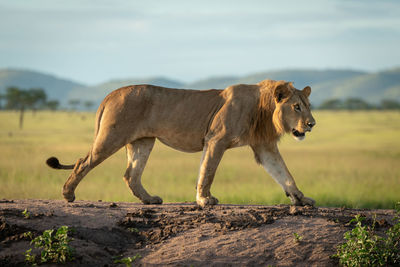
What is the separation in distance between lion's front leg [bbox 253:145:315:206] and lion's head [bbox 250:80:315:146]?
0.26m

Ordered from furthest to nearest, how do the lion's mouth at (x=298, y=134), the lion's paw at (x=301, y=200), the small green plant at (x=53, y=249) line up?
the lion's paw at (x=301, y=200) → the lion's mouth at (x=298, y=134) → the small green plant at (x=53, y=249)

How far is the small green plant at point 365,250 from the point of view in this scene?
6051 mm

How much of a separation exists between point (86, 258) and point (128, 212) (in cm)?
156

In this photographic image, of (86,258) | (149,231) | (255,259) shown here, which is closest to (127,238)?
(149,231)

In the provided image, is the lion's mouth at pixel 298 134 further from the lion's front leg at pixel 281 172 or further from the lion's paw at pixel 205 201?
the lion's paw at pixel 205 201

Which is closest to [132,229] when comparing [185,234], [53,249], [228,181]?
[185,234]

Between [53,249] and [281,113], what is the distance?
397 cm

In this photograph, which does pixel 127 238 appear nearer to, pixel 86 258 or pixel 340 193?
pixel 86 258

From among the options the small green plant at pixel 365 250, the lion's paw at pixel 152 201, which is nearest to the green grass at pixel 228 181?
the lion's paw at pixel 152 201

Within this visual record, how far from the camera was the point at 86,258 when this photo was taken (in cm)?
588

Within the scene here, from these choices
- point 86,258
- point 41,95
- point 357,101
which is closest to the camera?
point 86,258

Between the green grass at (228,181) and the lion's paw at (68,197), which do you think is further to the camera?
the green grass at (228,181)

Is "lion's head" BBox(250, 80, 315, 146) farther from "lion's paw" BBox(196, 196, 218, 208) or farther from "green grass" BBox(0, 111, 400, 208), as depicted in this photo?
"green grass" BBox(0, 111, 400, 208)

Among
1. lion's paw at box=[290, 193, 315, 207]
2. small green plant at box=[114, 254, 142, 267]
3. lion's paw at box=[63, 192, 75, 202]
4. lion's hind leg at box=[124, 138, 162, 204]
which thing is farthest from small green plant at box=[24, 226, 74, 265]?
lion's paw at box=[290, 193, 315, 207]
